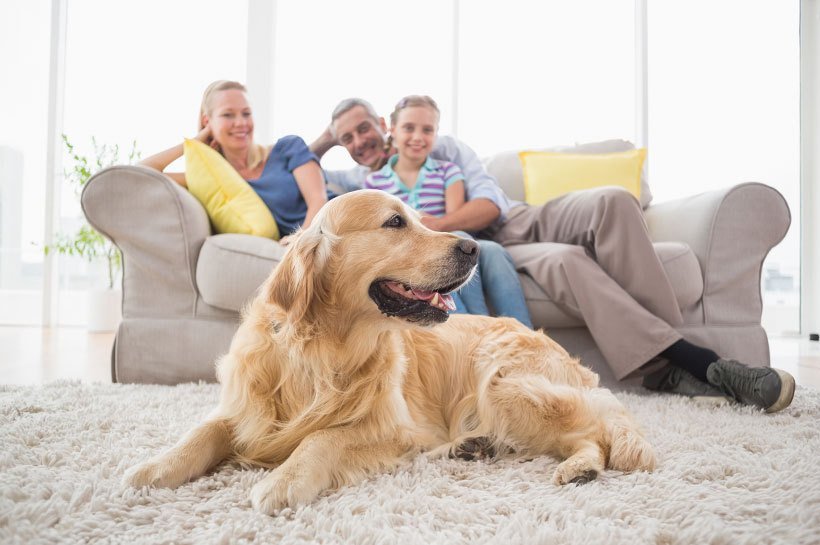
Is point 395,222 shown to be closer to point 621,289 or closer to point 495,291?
point 495,291

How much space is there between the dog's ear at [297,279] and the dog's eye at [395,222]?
0.59 ft

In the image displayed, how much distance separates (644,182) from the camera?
3.47 m

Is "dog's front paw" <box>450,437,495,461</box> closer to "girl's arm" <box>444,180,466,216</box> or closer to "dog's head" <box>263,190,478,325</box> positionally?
"dog's head" <box>263,190,478,325</box>

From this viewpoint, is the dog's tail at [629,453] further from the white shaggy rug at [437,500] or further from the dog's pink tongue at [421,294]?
the dog's pink tongue at [421,294]

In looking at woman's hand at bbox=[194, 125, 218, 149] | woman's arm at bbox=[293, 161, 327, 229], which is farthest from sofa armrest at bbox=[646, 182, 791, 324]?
woman's hand at bbox=[194, 125, 218, 149]

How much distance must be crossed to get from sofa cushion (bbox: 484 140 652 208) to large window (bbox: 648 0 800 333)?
Answer: 91.5 inches

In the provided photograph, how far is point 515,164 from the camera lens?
3.63 m

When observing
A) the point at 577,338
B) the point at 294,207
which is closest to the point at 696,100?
the point at 577,338

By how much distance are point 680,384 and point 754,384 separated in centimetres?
29

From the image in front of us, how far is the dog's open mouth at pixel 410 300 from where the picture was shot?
4.25 ft

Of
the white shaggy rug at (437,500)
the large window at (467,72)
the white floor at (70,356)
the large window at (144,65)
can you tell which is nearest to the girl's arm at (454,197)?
the white shaggy rug at (437,500)

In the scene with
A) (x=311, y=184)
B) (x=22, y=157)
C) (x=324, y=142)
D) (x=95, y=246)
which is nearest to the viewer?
(x=311, y=184)

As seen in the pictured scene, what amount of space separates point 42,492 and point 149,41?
19.6 feet

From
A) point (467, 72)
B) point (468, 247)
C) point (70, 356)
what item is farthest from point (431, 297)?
point (467, 72)
